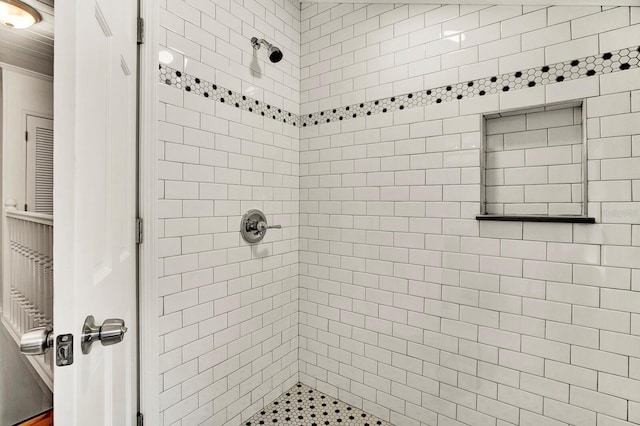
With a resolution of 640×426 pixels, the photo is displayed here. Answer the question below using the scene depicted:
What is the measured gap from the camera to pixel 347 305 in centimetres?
186

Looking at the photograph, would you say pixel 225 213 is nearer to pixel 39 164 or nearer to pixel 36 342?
pixel 39 164

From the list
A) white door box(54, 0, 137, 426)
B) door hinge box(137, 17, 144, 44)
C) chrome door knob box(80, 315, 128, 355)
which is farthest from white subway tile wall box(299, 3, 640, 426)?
chrome door knob box(80, 315, 128, 355)

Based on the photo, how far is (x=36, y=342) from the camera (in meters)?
0.58

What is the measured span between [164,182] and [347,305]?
4.04ft

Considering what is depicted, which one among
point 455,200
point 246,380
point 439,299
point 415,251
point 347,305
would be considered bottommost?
point 246,380

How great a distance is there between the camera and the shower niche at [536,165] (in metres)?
1.26

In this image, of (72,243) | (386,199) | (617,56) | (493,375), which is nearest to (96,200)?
(72,243)

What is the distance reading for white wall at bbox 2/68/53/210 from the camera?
862 mm

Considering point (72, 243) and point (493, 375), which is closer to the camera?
point (72, 243)

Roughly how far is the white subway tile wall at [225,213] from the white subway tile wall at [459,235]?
0.52 feet

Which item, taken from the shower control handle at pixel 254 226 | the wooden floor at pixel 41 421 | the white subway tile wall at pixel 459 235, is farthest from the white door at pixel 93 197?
the white subway tile wall at pixel 459 235

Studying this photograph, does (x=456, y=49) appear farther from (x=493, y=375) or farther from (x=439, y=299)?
(x=493, y=375)

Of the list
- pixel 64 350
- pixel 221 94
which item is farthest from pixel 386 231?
pixel 64 350

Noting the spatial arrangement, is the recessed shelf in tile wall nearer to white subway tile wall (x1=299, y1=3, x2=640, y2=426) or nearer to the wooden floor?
white subway tile wall (x1=299, y1=3, x2=640, y2=426)
